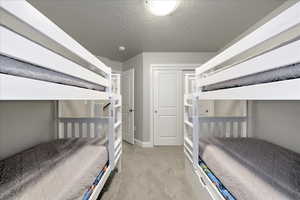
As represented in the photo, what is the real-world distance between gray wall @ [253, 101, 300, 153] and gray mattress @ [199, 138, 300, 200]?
298mm

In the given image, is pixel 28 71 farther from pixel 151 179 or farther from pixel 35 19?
pixel 151 179

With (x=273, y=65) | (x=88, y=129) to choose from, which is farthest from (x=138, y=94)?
(x=273, y=65)

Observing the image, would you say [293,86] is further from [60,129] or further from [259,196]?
[60,129]

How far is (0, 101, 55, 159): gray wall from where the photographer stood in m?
1.48

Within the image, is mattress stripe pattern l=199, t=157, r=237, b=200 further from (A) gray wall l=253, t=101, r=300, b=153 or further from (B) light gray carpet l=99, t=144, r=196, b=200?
(A) gray wall l=253, t=101, r=300, b=153

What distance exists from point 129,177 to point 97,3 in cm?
223

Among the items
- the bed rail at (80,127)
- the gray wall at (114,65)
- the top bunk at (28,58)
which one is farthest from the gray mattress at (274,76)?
the gray wall at (114,65)

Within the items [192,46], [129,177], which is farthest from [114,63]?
[129,177]

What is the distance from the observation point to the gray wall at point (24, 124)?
4.85 feet

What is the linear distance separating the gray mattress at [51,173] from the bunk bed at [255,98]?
927 millimetres

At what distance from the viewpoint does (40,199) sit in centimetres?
72

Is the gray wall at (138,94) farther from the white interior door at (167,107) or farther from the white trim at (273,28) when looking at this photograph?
the white trim at (273,28)

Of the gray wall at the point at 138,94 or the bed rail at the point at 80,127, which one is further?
the gray wall at the point at 138,94

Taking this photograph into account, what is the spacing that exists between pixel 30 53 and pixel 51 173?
0.79 metres
